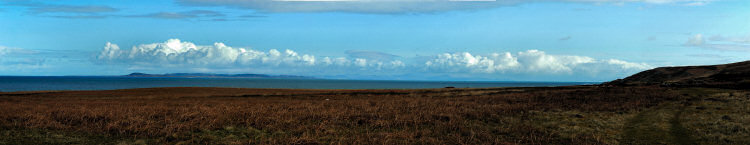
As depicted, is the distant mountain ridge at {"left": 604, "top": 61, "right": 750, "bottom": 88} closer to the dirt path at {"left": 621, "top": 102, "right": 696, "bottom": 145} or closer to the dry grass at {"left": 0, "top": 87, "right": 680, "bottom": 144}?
the dirt path at {"left": 621, "top": 102, "right": 696, "bottom": 145}

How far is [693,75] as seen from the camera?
257 ft

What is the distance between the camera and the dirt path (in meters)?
17.9

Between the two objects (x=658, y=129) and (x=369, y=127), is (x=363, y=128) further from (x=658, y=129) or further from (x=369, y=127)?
(x=658, y=129)

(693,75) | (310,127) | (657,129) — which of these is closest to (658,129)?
(657,129)

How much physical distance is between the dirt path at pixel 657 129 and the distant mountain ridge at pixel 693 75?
36023 mm

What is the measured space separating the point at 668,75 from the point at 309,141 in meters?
92.2

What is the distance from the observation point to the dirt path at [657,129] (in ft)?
58.9

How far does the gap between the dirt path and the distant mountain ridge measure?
36.0 meters

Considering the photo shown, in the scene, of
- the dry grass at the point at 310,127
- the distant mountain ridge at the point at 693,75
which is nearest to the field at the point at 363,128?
the dry grass at the point at 310,127

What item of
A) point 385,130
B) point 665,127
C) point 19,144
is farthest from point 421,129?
point 19,144

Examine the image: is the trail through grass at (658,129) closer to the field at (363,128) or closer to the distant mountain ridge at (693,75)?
the field at (363,128)

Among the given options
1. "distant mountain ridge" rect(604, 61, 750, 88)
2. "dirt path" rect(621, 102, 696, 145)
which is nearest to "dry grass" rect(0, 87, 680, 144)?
"dirt path" rect(621, 102, 696, 145)

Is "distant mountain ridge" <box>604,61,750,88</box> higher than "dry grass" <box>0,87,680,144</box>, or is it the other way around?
"distant mountain ridge" <box>604,61,750,88</box>

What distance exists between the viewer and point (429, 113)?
2464cm
